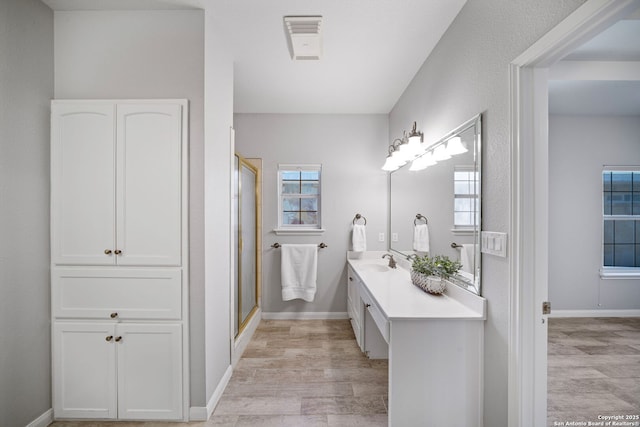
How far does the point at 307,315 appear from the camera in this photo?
369cm

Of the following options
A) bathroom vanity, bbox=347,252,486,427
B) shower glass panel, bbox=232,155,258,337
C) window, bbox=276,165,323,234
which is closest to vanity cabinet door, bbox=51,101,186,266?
shower glass panel, bbox=232,155,258,337

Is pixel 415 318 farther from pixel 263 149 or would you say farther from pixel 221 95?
pixel 263 149

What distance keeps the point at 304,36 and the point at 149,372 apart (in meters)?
2.44

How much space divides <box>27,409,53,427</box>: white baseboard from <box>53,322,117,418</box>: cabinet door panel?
0.20 ft

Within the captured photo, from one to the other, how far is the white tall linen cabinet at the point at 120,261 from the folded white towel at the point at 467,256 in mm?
1742

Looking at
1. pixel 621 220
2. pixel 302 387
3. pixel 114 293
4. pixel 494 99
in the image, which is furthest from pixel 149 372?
pixel 621 220

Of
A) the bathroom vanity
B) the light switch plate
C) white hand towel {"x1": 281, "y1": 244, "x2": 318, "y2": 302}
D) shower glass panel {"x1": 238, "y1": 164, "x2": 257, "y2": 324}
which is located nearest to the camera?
the light switch plate

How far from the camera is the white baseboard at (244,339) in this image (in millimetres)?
2486

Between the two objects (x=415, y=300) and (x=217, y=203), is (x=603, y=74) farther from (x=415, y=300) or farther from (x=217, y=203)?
(x=217, y=203)

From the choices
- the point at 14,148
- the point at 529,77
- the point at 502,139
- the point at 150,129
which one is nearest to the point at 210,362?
the point at 150,129

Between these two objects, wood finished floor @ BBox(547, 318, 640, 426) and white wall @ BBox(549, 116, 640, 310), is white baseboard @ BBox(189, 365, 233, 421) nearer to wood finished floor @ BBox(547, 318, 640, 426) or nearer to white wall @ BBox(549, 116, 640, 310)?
wood finished floor @ BBox(547, 318, 640, 426)

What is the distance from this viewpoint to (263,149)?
3.71 m

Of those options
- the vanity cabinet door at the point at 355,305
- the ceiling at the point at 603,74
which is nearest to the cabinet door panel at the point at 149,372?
the vanity cabinet door at the point at 355,305

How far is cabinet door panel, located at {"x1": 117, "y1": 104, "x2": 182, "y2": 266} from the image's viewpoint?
1773 mm
